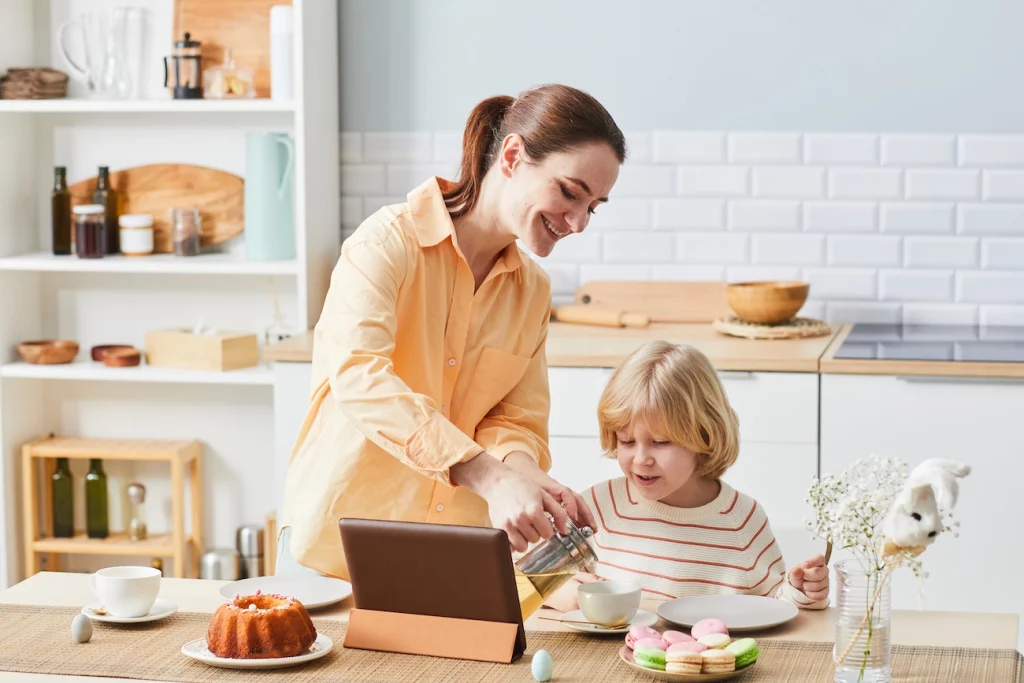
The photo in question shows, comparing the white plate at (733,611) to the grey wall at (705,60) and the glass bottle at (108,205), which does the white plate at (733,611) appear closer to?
the grey wall at (705,60)

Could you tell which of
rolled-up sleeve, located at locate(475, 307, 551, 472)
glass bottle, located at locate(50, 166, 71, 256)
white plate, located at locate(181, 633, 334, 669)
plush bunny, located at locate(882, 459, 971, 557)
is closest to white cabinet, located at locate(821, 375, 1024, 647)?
rolled-up sleeve, located at locate(475, 307, 551, 472)

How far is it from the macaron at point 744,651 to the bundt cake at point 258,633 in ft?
1.82

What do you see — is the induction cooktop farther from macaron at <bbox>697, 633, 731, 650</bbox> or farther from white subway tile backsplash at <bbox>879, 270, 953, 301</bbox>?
macaron at <bbox>697, 633, 731, 650</bbox>

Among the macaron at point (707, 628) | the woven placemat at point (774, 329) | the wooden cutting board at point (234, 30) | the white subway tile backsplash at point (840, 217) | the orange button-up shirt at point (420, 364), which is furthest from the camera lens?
the wooden cutting board at point (234, 30)

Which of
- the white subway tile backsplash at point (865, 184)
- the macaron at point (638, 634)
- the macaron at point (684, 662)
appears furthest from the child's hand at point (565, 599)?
the white subway tile backsplash at point (865, 184)

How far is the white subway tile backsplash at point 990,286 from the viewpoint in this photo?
3.86 metres

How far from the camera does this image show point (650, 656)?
1.70 meters

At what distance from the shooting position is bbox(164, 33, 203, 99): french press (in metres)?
3.94

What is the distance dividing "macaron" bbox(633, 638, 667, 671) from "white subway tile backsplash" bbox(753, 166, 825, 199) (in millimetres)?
2463

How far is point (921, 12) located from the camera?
12.6 ft

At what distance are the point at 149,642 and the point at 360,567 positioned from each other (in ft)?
1.02

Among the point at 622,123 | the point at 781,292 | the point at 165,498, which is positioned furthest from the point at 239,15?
the point at 781,292

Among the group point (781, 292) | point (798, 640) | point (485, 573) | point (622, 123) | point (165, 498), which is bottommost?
point (165, 498)

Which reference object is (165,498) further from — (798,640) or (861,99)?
(798,640)
